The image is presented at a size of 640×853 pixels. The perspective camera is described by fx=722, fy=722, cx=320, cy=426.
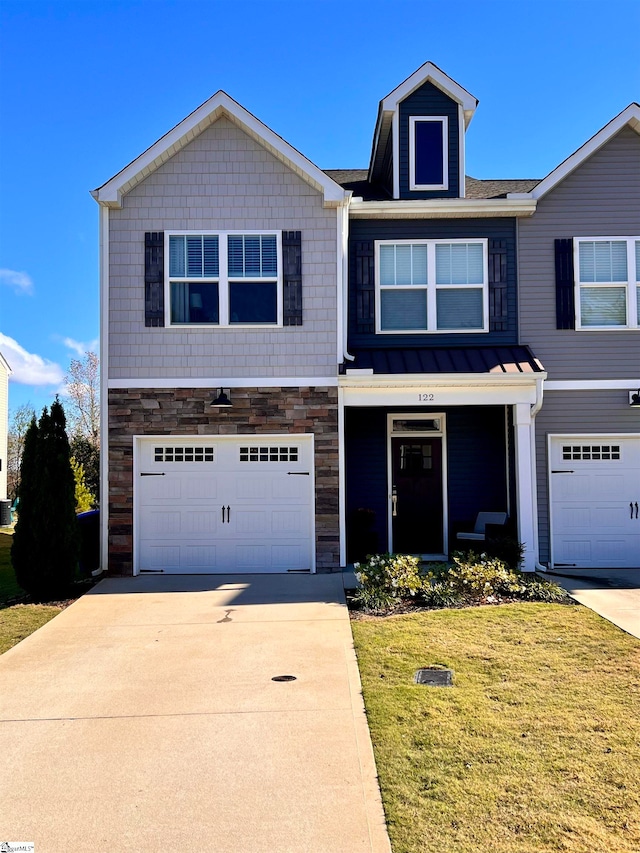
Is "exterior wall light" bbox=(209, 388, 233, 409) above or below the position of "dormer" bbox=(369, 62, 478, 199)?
below

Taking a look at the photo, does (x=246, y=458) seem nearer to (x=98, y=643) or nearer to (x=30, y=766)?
(x=98, y=643)

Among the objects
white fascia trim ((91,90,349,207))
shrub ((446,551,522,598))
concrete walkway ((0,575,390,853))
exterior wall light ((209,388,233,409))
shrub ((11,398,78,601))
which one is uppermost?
white fascia trim ((91,90,349,207))

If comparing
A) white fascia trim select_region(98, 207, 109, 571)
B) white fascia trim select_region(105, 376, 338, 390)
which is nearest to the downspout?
white fascia trim select_region(105, 376, 338, 390)

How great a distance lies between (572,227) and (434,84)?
11.8 feet

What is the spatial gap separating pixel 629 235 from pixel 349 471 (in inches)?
249

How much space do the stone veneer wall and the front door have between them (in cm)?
201

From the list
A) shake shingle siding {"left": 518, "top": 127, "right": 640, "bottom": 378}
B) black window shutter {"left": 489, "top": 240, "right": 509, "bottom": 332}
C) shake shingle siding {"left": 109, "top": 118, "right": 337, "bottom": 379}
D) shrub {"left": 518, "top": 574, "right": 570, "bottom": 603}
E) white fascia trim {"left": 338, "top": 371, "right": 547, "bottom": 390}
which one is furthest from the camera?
black window shutter {"left": 489, "top": 240, "right": 509, "bottom": 332}

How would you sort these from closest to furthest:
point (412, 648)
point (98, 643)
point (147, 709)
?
point (147, 709) → point (412, 648) → point (98, 643)

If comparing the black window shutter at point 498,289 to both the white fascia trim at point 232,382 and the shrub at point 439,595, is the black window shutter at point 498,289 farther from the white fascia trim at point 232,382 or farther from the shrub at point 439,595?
the shrub at point 439,595

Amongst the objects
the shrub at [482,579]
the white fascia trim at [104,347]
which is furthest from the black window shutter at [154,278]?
the shrub at [482,579]

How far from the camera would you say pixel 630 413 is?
481 inches

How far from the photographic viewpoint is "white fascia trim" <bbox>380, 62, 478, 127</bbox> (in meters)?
12.9

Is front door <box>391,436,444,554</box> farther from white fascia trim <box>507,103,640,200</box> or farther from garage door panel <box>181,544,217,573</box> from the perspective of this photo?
white fascia trim <box>507,103,640,200</box>

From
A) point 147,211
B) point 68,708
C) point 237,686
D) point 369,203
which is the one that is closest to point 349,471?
point 369,203
